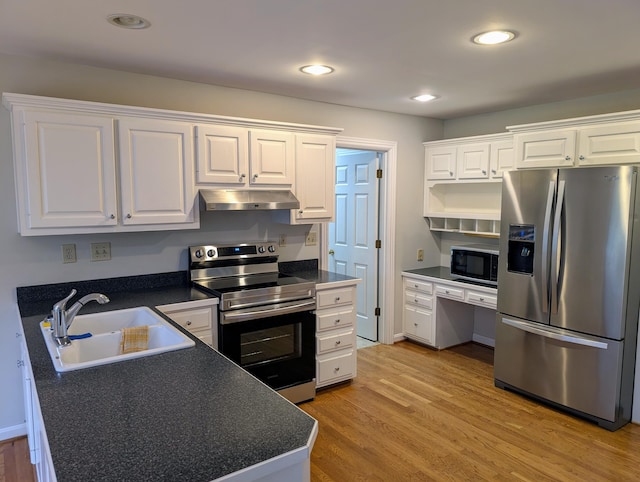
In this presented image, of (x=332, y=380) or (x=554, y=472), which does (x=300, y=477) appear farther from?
(x=332, y=380)

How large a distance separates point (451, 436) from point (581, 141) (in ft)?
7.68

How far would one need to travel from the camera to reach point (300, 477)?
125 centimetres

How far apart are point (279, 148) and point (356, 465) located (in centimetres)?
220

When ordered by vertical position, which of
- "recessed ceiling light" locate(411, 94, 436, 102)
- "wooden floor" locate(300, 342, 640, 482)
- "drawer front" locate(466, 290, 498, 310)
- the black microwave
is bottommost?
"wooden floor" locate(300, 342, 640, 482)

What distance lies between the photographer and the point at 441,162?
181 inches

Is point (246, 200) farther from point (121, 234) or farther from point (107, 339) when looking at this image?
point (107, 339)

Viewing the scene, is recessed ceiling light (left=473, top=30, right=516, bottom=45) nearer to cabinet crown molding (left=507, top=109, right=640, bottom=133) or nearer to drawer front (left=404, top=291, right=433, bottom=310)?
cabinet crown molding (left=507, top=109, right=640, bottom=133)

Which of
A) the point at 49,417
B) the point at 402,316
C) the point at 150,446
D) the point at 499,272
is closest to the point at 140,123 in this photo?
the point at 49,417

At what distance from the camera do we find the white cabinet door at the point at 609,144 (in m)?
3.07

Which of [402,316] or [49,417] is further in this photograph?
[402,316]

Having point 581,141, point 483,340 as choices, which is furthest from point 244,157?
point 483,340

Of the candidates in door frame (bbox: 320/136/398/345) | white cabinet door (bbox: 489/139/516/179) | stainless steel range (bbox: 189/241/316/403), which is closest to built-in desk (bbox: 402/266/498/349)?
door frame (bbox: 320/136/398/345)

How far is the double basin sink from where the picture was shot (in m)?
1.81

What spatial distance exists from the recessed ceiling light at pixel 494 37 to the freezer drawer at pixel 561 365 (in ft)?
6.61
